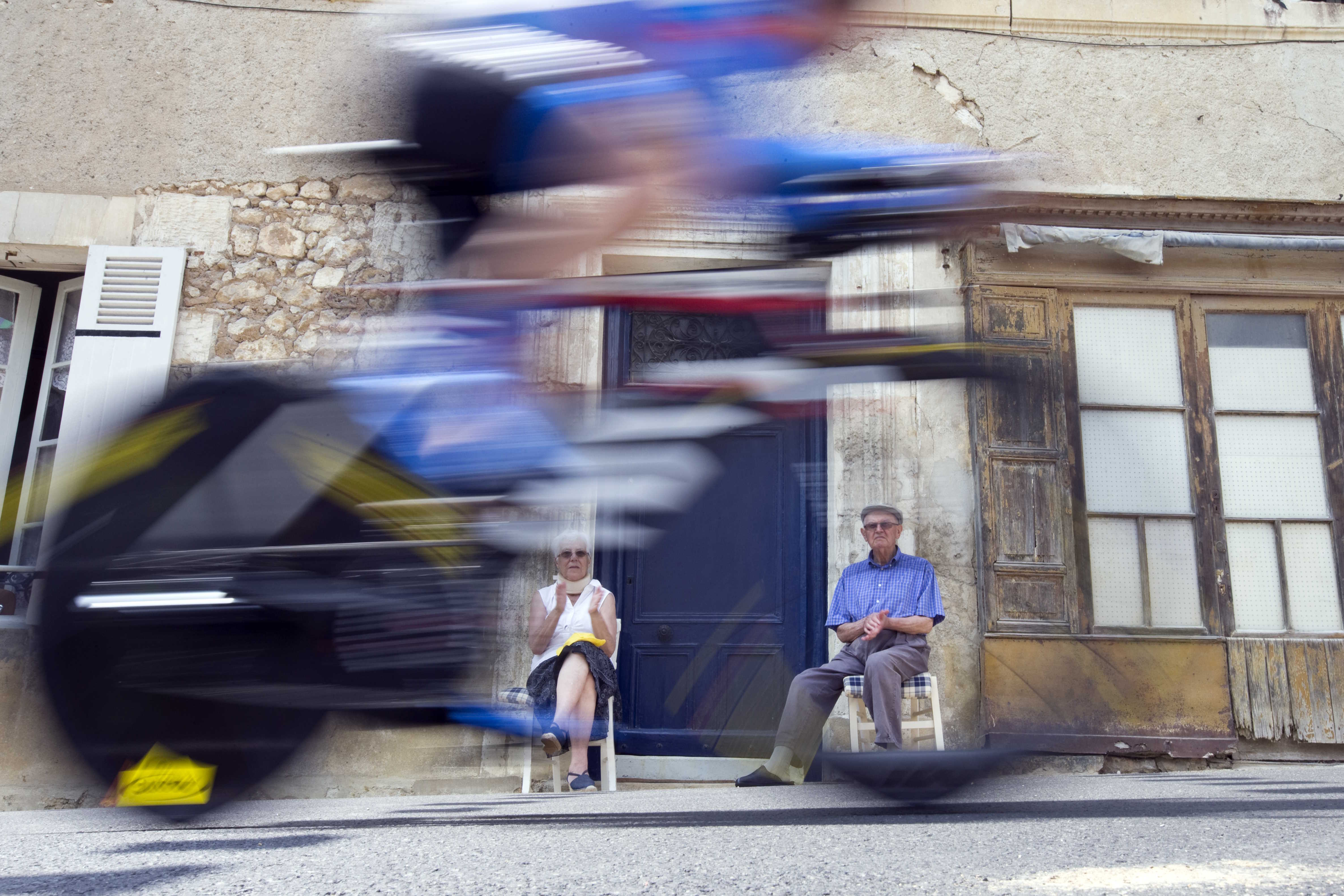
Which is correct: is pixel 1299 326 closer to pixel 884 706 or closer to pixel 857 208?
pixel 884 706

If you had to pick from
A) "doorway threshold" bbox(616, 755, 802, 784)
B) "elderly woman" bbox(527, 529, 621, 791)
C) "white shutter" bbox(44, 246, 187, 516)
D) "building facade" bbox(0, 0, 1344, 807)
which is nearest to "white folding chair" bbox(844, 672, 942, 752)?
"building facade" bbox(0, 0, 1344, 807)

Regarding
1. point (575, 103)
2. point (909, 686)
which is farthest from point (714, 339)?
point (909, 686)

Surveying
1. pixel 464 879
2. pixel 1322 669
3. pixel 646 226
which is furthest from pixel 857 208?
pixel 1322 669

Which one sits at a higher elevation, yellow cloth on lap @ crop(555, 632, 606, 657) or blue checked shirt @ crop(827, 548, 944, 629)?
blue checked shirt @ crop(827, 548, 944, 629)

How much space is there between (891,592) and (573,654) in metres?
1.49

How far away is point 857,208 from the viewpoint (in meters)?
1.67

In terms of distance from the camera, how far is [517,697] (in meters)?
2.19

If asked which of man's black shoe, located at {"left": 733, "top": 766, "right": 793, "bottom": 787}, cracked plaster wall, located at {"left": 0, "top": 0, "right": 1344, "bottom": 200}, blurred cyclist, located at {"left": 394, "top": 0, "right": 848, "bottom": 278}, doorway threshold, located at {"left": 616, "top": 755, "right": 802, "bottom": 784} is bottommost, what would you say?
doorway threshold, located at {"left": 616, "top": 755, "right": 802, "bottom": 784}

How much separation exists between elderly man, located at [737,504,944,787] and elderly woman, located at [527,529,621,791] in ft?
Result: 2.06

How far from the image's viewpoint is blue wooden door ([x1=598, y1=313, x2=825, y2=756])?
14.9ft

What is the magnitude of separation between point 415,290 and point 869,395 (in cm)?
269

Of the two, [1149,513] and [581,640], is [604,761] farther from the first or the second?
[1149,513]

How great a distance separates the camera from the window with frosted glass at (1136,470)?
461 centimetres

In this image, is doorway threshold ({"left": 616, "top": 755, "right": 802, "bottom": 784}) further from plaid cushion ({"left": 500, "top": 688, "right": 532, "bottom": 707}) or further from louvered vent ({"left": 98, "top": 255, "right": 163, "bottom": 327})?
louvered vent ({"left": 98, "top": 255, "right": 163, "bottom": 327})
